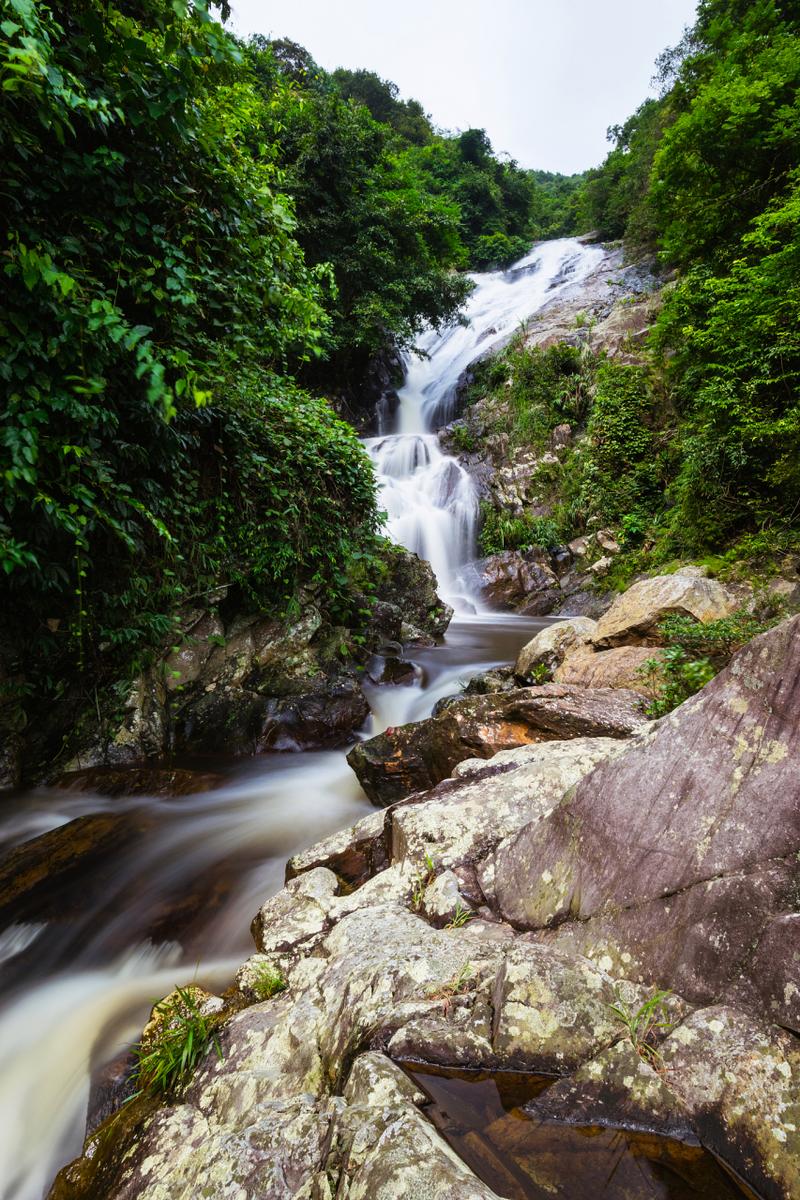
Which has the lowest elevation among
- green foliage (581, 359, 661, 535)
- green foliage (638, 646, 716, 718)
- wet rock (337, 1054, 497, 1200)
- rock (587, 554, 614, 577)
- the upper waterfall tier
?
rock (587, 554, 614, 577)

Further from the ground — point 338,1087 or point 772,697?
point 772,697

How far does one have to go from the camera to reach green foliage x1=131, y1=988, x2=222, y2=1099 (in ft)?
6.12

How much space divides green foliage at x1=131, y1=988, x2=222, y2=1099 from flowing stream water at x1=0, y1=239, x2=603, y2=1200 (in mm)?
595

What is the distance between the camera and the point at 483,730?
13.5 ft

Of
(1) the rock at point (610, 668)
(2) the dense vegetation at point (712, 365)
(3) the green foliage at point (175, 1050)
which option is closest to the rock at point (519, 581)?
(2) the dense vegetation at point (712, 365)

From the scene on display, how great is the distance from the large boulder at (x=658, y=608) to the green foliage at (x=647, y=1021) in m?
4.63

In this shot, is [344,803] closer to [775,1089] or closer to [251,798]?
[251,798]

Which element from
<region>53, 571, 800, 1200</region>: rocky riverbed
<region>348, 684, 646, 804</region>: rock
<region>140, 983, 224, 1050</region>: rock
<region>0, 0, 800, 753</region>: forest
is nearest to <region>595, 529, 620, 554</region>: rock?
<region>0, 0, 800, 753</region>: forest

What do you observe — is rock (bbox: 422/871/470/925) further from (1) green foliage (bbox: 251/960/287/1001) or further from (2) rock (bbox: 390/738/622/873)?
(1) green foliage (bbox: 251/960/287/1001)

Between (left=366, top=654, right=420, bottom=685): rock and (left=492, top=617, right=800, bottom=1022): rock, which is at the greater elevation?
(left=492, top=617, right=800, bottom=1022): rock

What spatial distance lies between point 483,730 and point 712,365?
7552 millimetres

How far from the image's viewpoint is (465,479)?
48.1 ft

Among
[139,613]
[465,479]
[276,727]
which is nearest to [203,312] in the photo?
[139,613]

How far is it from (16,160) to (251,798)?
5190mm
